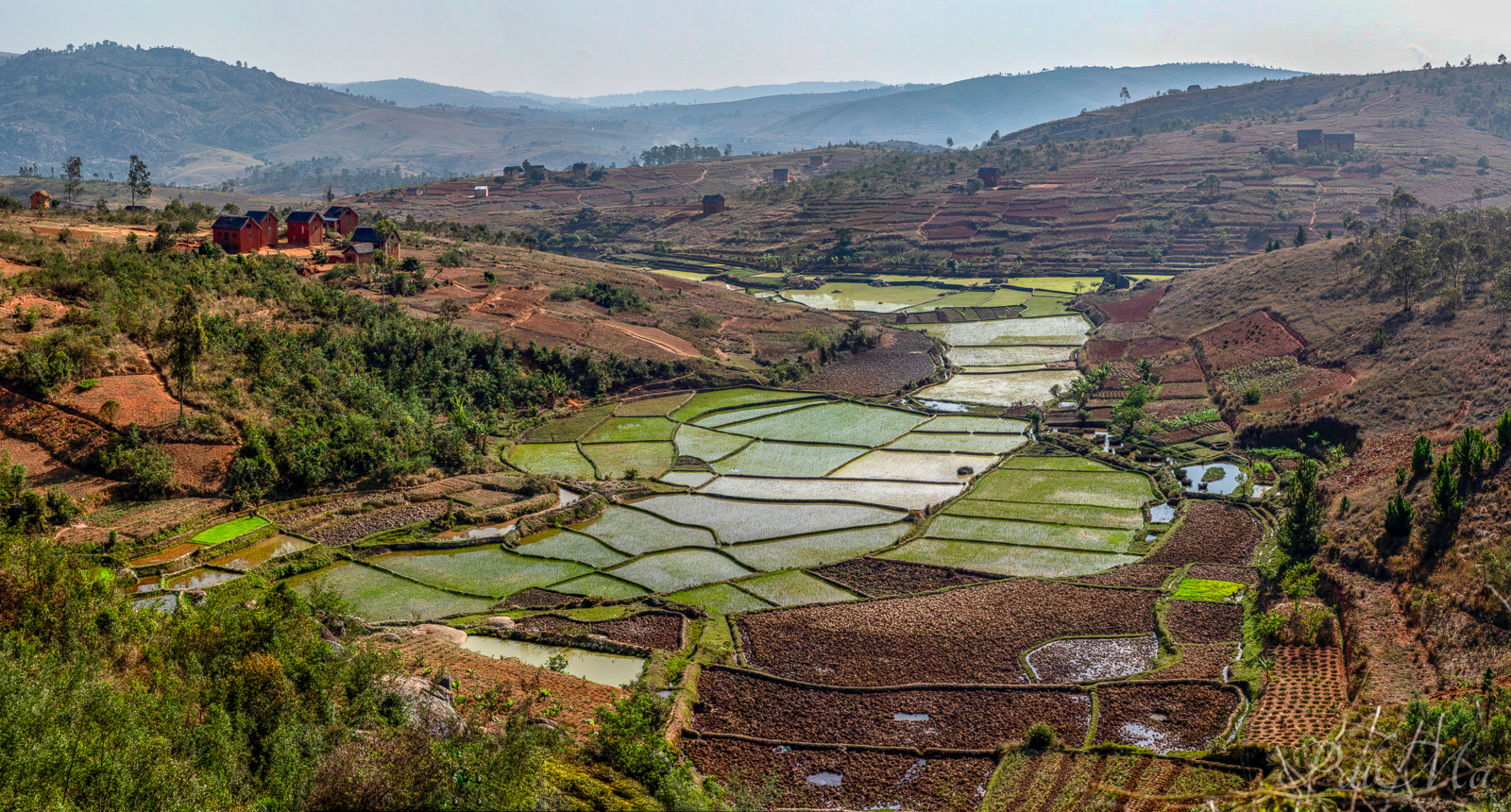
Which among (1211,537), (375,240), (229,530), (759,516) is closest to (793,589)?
(759,516)

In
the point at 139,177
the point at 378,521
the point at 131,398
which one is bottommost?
the point at 378,521

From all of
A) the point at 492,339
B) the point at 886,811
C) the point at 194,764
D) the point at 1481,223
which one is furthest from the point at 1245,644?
the point at 1481,223

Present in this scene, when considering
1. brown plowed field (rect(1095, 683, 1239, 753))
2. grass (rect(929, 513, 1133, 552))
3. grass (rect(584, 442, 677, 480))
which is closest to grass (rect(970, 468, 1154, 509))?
grass (rect(929, 513, 1133, 552))

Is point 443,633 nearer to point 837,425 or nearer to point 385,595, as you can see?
point 385,595

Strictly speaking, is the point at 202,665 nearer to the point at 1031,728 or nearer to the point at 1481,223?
the point at 1031,728

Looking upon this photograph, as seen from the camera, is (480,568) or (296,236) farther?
(296,236)

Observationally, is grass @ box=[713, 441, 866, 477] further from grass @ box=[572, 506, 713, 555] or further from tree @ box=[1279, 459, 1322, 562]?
tree @ box=[1279, 459, 1322, 562]
